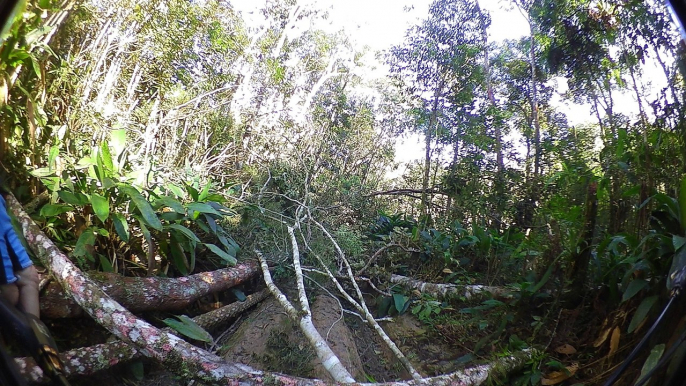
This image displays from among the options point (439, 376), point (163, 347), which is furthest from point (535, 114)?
point (163, 347)

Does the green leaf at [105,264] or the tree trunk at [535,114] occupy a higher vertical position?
the tree trunk at [535,114]

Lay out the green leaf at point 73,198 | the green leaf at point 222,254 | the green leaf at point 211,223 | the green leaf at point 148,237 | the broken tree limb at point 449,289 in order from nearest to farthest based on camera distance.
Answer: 1. the broken tree limb at point 449,289
2. the green leaf at point 73,198
3. the green leaf at point 148,237
4. the green leaf at point 222,254
5. the green leaf at point 211,223

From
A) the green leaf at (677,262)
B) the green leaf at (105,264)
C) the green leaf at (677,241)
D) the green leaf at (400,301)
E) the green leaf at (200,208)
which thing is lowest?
the green leaf at (400,301)

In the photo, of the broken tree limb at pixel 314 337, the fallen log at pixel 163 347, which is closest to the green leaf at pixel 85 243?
the fallen log at pixel 163 347

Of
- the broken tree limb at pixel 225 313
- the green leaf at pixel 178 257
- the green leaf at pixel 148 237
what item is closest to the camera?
the broken tree limb at pixel 225 313

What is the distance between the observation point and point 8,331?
0.51 meters

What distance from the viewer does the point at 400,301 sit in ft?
5.57

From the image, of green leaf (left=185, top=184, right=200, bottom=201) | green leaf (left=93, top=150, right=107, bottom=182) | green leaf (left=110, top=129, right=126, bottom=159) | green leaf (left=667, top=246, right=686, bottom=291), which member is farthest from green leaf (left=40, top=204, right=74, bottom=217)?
green leaf (left=667, top=246, right=686, bottom=291)

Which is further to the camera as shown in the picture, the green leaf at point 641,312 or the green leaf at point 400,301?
the green leaf at point 400,301

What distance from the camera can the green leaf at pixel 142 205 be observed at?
216 cm

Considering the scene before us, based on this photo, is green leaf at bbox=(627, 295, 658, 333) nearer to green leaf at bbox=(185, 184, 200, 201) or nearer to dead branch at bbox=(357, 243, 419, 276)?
dead branch at bbox=(357, 243, 419, 276)

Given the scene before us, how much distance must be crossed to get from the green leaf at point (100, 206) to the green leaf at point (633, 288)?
225cm

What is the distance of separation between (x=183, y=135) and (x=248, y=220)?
88 cm

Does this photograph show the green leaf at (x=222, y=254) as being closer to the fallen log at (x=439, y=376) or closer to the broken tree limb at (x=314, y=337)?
the broken tree limb at (x=314, y=337)
